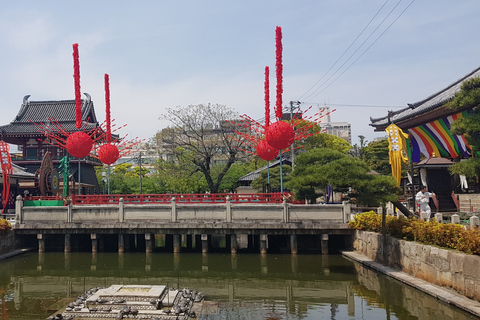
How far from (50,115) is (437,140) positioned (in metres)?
39.8

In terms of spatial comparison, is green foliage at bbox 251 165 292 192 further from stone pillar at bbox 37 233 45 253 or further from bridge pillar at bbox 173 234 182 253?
stone pillar at bbox 37 233 45 253

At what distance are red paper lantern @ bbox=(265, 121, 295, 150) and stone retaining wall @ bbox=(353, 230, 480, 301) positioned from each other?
6.30 m

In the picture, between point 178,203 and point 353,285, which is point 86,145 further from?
point 353,285

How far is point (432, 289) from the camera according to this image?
13359mm

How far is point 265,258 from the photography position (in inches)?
889

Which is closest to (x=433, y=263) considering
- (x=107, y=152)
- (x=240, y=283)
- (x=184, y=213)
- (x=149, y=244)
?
(x=240, y=283)

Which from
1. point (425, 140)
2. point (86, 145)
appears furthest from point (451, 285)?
point (86, 145)

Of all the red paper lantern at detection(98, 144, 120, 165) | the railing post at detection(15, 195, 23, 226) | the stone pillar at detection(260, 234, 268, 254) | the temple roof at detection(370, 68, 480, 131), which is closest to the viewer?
the temple roof at detection(370, 68, 480, 131)

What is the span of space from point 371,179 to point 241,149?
2015 cm

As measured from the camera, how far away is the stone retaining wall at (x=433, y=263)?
11.9 m

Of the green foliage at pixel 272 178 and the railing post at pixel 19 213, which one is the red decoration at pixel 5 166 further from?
the green foliage at pixel 272 178

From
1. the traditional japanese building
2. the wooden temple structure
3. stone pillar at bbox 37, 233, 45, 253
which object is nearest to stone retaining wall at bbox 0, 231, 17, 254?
stone pillar at bbox 37, 233, 45, 253

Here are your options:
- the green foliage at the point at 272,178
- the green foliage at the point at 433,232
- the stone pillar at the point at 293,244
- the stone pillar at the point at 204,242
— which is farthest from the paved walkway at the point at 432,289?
the green foliage at the point at 272,178

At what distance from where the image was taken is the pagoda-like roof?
42.9m
